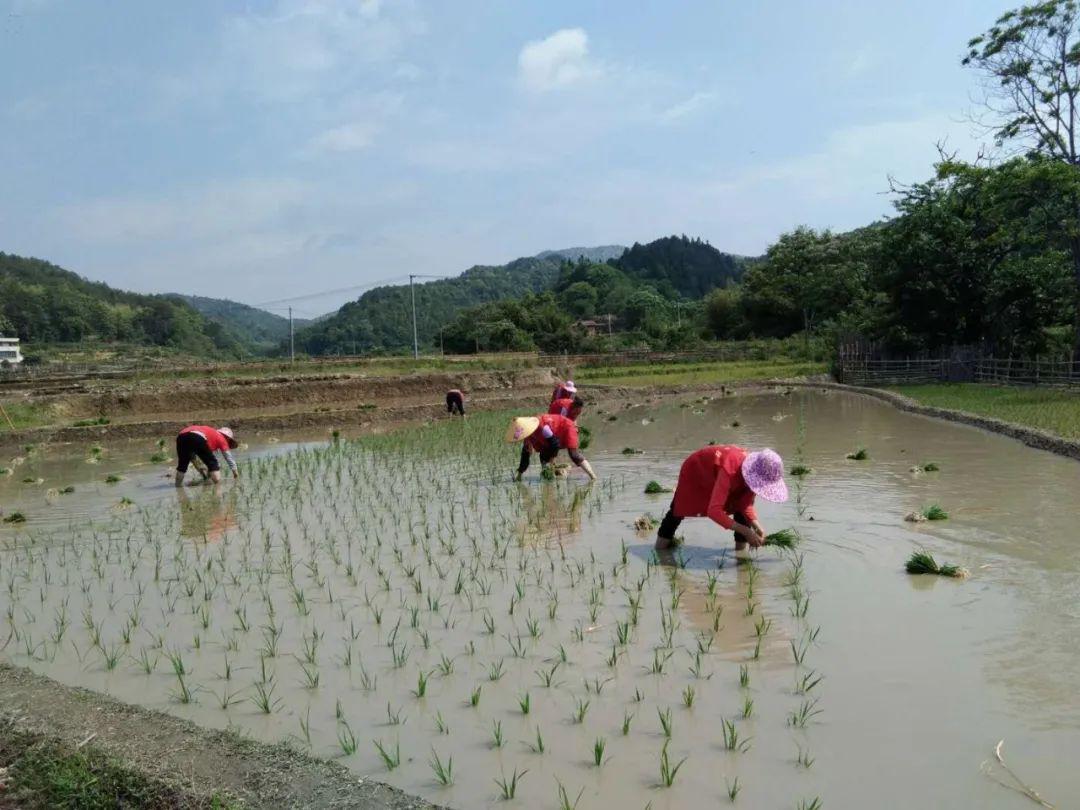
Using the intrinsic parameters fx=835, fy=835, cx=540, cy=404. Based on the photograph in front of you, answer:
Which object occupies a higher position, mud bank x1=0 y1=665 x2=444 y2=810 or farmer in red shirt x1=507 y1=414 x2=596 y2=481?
farmer in red shirt x1=507 y1=414 x2=596 y2=481

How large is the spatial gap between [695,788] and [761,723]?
2.13 feet

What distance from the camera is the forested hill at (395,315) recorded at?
92.8 metres

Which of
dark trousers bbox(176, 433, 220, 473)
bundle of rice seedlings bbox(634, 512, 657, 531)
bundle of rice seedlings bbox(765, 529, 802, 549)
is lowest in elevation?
bundle of rice seedlings bbox(634, 512, 657, 531)

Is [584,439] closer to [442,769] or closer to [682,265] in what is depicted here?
[442,769]

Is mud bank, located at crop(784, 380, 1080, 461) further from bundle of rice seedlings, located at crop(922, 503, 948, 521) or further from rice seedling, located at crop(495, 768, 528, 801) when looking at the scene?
rice seedling, located at crop(495, 768, 528, 801)

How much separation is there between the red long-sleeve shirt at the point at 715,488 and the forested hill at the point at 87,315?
82.7 meters

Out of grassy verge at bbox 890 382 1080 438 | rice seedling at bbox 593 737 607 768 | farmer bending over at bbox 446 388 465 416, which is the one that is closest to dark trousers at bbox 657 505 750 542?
rice seedling at bbox 593 737 607 768

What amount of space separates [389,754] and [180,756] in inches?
34.9

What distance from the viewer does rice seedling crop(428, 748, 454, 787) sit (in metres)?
3.45

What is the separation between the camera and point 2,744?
388cm

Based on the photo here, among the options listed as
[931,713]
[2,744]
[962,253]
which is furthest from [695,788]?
[962,253]

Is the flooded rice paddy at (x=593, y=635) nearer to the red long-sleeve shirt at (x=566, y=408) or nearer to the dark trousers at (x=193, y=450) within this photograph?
the red long-sleeve shirt at (x=566, y=408)

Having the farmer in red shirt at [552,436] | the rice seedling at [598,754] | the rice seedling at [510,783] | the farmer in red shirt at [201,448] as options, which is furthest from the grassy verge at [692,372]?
the rice seedling at [510,783]

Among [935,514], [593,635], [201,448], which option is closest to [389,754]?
[593,635]
